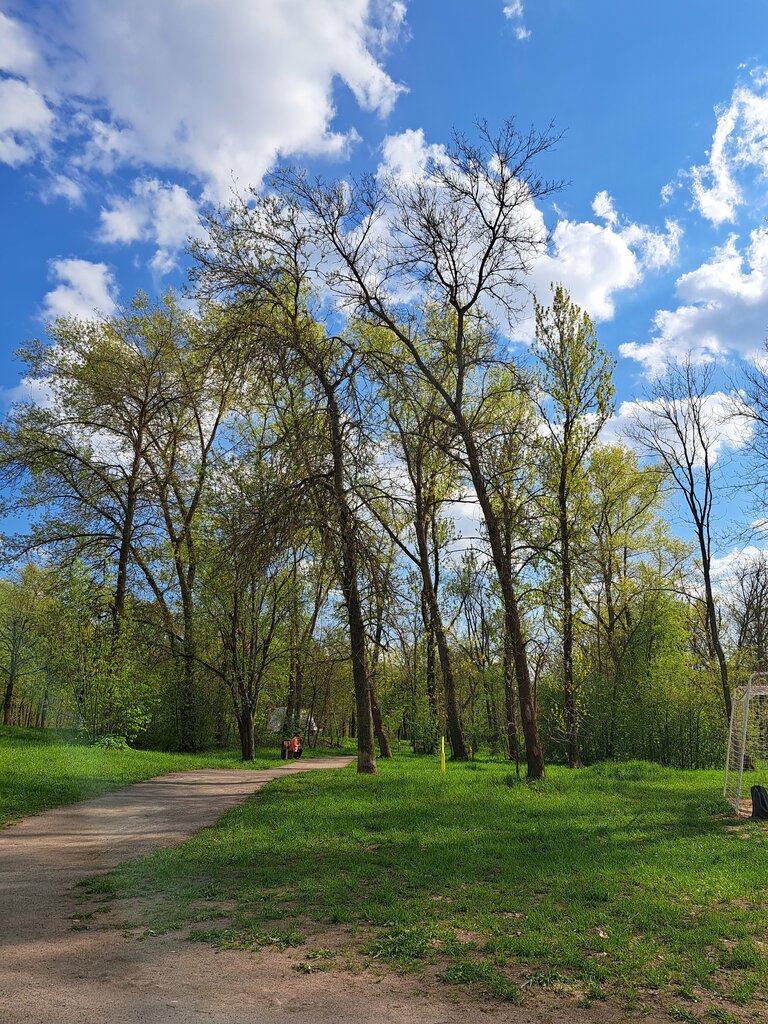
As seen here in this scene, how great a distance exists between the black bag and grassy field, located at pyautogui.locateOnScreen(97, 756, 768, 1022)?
0.55 meters

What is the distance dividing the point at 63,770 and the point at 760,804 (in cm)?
1212

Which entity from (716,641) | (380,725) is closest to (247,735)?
(380,725)

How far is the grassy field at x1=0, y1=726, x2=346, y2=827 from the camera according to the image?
411 inches

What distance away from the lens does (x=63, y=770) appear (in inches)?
507

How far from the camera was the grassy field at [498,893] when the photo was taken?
4.35 metres

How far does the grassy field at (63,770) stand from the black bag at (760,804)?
423 inches

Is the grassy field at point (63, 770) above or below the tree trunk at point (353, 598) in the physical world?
below

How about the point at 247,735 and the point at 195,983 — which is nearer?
the point at 195,983

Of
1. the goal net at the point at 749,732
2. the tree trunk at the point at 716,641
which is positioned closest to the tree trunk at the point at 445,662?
the goal net at the point at 749,732

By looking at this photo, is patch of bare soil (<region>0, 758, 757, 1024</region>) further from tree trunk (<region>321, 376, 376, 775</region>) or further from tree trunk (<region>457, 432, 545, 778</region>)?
tree trunk (<region>457, 432, 545, 778</region>)

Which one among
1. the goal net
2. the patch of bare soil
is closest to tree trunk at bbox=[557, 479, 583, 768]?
the goal net

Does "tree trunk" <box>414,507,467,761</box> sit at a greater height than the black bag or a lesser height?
greater

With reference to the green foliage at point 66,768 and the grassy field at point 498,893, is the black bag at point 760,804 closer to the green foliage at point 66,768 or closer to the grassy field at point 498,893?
the grassy field at point 498,893

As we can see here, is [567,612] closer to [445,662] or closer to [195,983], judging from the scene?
[445,662]
